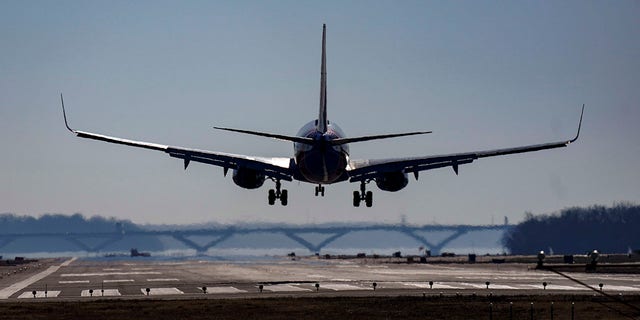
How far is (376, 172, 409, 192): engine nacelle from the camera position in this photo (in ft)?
289

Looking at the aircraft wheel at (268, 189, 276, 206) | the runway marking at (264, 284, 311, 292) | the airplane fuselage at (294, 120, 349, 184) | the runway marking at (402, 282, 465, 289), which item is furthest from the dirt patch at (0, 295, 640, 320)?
the runway marking at (402, 282, 465, 289)

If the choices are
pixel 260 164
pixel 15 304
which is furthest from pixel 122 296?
pixel 260 164

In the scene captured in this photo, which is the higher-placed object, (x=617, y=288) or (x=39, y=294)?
(x=617, y=288)

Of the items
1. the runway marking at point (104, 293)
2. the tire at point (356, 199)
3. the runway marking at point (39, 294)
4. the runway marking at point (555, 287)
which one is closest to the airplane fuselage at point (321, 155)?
the tire at point (356, 199)

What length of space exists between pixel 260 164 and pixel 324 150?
32.2 feet

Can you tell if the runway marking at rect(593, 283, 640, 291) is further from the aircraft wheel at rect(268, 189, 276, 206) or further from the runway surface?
Answer: the aircraft wheel at rect(268, 189, 276, 206)

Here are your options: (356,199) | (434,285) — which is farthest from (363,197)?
(434,285)

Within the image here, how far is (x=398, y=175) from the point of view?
87938 mm

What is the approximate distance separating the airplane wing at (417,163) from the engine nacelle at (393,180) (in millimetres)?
442

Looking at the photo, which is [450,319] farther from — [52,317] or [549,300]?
[52,317]

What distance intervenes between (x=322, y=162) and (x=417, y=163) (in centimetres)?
1249

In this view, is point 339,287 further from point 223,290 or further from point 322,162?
point 322,162

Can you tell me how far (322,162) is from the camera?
78688 millimetres

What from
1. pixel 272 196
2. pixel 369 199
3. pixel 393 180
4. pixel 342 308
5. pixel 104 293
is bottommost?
pixel 342 308
